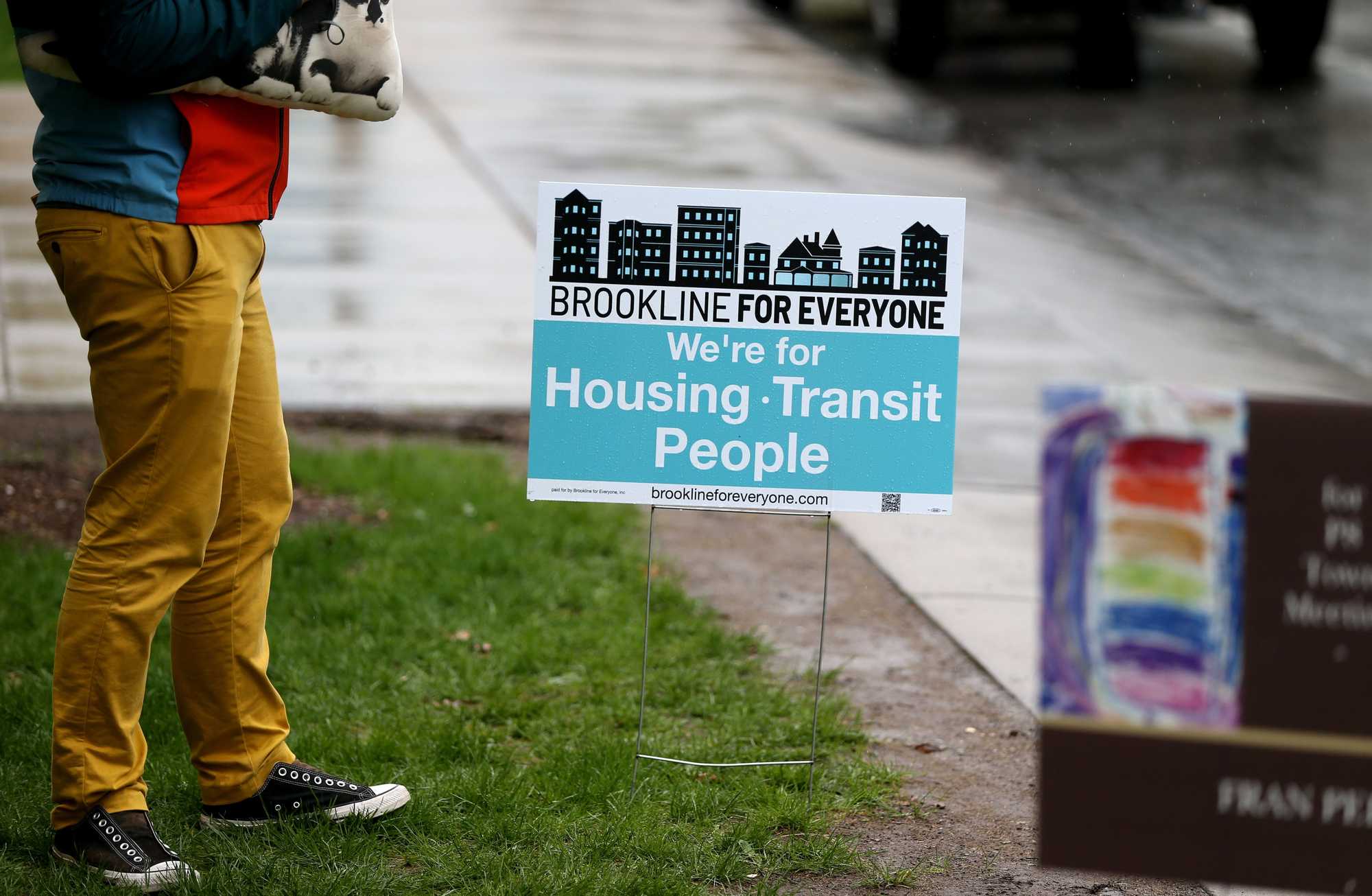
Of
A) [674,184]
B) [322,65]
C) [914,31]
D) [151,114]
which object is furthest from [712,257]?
[914,31]

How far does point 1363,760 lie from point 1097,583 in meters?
0.43

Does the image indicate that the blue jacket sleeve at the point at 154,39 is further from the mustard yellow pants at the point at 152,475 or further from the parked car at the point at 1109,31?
the parked car at the point at 1109,31

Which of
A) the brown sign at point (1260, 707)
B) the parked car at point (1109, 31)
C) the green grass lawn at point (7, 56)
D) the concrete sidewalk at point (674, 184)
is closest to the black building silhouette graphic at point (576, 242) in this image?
the brown sign at point (1260, 707)

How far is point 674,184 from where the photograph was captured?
1152 cm

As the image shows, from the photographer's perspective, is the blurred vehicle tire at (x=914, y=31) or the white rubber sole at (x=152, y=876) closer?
the white rubber sole at (x=152, y=876)

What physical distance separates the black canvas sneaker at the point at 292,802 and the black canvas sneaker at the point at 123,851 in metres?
0.24

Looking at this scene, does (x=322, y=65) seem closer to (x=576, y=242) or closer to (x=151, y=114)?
(x=151, y=114)

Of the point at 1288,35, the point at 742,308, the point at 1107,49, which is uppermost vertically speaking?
the point at 1288,35

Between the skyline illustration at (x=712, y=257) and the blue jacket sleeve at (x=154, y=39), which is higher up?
the blue jacket sleeve at (x=154, y=39)

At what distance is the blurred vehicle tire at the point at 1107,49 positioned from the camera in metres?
15.8

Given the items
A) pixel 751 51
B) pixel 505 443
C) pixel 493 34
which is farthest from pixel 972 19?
pixel 505 443

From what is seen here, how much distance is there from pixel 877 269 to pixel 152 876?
195cm

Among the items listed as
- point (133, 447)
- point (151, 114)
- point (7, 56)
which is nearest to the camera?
point (151, 114)

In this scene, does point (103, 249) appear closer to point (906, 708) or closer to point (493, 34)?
point (906, 708)
